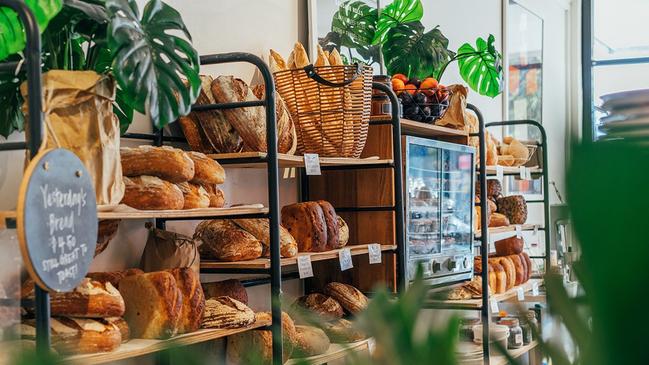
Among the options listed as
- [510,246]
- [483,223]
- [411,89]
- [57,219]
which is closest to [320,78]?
[411,89]

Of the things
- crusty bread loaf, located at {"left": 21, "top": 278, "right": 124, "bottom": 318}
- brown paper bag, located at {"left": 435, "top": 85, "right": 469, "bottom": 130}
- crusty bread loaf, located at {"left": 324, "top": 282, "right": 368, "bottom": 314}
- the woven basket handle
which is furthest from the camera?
brown paper bag, located at {"left": 435, "top": 85, "right": 469, "bottom": 130}

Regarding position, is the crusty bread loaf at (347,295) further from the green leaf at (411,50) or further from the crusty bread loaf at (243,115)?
the green leaf at (411,50)

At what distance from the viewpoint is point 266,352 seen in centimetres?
249

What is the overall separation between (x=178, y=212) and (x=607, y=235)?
1981 millimetres

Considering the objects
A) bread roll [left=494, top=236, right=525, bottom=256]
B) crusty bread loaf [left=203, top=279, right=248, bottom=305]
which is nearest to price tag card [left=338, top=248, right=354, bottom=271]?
crusty bread loaf [left=203, top=279, right=248, bottom=305]

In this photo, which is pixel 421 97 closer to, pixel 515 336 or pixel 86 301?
pixel 515 336

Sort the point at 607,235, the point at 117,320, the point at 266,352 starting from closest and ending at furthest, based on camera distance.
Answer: the point at 607,235, the point at 117,320, the point at 266,352

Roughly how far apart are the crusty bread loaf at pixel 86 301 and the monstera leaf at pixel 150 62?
40cm

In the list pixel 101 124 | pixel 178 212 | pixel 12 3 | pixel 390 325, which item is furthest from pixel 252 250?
pixel 390 325

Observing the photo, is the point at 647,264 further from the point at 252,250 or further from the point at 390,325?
the point at 252,250

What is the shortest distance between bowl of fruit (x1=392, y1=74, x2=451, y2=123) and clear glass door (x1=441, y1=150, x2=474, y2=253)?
0.28m

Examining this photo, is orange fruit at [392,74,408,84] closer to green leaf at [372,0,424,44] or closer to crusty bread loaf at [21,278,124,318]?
green leaf at [372,0,424,44]

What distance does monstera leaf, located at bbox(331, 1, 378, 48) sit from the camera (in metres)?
3.62

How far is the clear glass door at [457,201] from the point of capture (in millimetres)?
3779
